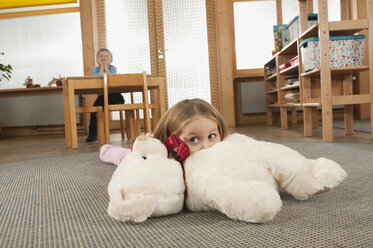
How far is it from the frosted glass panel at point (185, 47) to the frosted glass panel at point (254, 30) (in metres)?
0.53

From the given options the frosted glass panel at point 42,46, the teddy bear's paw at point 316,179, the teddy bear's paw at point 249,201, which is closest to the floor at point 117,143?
the teddy bear's paw at point 316,179

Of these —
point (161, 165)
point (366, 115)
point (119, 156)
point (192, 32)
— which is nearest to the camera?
point (161, 165)

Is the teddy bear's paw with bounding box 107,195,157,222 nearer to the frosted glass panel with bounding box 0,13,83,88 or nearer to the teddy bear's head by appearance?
the teddy bear's head

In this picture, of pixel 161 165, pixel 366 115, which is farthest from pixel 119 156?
pixel 366 115

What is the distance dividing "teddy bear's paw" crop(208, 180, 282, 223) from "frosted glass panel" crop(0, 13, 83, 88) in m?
4.78

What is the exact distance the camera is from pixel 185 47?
192 inches

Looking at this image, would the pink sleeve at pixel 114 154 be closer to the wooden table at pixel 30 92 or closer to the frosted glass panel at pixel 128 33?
the frosted glass panel at pixel 128 33

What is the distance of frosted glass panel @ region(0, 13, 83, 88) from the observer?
5.01 meters

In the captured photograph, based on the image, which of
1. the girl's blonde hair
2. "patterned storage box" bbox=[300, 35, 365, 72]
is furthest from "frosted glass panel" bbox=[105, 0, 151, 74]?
the girl's blonde hair

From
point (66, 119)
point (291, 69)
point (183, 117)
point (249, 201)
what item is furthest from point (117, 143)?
point (249, 201)

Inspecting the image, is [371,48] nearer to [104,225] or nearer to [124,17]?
[104,225]

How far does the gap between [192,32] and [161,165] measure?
438 centimetres

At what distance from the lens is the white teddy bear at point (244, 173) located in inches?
27.7

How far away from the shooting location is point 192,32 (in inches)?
192
